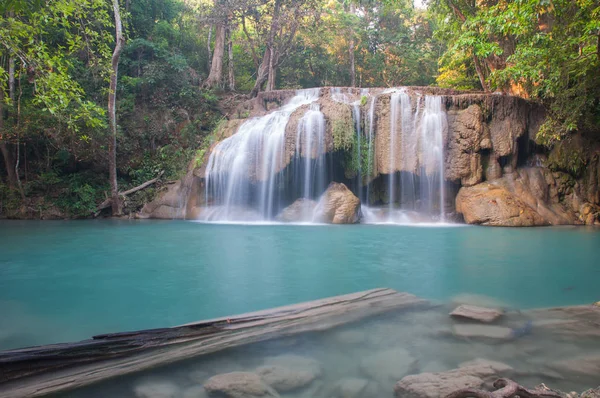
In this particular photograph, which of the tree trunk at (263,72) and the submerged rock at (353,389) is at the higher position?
the tree trunk at (263,72)

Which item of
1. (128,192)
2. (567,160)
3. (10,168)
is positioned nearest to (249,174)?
(128,192)

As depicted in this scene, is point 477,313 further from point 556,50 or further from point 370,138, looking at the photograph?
point 370,138

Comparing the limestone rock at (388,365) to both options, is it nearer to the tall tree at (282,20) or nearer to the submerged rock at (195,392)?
the submerged rock at (195,392)

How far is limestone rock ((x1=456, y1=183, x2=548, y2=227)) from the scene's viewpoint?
12133mm

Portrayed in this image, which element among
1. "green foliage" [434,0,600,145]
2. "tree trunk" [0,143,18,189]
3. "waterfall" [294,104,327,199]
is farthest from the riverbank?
"tree trunk" [0,143,18,189]

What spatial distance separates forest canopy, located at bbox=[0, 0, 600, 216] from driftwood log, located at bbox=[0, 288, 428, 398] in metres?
4.68

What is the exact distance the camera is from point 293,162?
46.7 feet

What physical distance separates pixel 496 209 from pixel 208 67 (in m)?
18.8

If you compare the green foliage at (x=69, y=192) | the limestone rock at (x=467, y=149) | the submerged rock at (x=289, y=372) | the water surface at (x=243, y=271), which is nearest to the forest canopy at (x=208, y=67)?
the green foliage at (x=69, y=192)

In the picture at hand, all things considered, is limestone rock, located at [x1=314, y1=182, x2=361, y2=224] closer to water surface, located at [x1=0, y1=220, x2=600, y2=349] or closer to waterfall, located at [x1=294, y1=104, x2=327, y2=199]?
waterfall, located at [x1=294, y1=104, x2=327, y2=199]

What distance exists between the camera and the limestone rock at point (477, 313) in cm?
A: 359

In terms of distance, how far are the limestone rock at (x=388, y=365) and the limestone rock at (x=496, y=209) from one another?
34.8 feet

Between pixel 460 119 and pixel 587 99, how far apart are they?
12.0ft

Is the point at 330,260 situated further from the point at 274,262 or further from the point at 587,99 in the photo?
the point at 587,99
